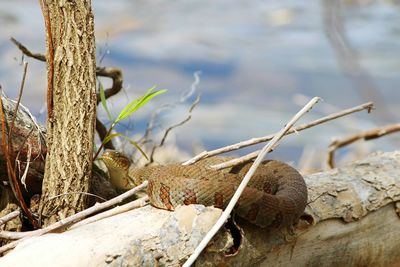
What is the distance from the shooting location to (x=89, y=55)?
3.10m

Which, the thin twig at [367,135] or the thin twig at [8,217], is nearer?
the thin twig at [8,217]

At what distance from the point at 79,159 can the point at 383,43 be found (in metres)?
7.83

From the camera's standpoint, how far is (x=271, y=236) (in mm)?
3055

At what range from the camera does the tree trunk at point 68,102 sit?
10.0 feet

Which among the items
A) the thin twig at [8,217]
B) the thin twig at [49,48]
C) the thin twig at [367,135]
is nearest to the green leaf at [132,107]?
the thin twig at [49,48]

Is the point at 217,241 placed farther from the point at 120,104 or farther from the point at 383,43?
the point at 383,43

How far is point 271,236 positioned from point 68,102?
1064 mm

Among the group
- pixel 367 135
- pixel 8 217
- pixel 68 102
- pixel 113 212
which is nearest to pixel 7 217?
pixel 8 217

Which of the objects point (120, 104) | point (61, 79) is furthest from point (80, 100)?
point (120, 104)

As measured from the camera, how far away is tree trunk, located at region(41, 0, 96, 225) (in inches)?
121

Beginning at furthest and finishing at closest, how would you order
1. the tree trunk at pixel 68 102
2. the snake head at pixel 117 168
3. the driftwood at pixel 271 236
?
the snake head at pixel 117 168 < the tree trunk at pixel 68 102 < the driftwood at pixel 271 236

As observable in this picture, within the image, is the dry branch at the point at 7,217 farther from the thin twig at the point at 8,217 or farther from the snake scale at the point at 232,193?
the snake scale at the point at 232,193

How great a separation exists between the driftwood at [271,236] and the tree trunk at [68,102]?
0.32m

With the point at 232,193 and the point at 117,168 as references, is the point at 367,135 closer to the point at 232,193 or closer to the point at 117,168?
the point at 117,168
